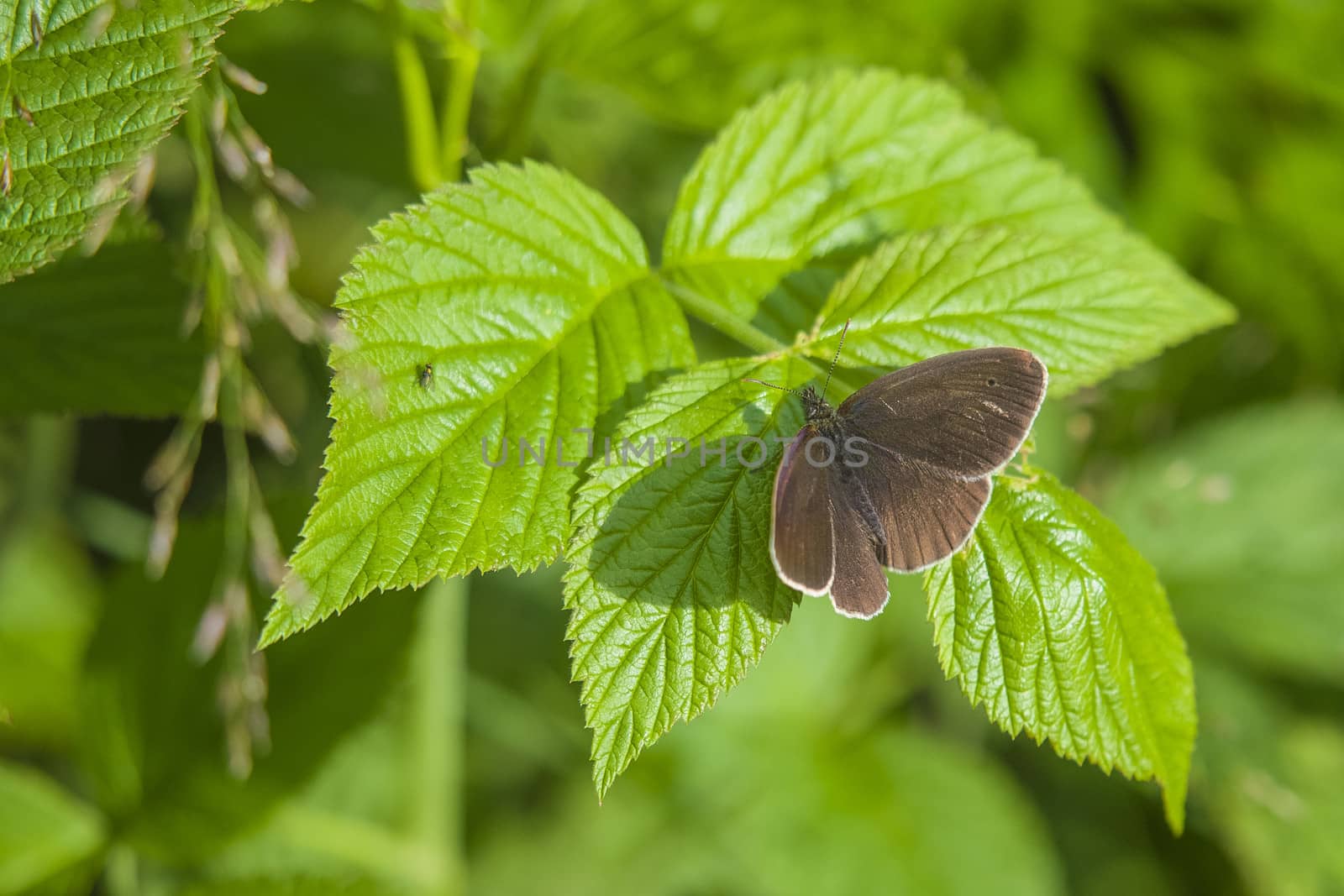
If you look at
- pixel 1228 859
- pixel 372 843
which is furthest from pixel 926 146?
pixel 1228 859

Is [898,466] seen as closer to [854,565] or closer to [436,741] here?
[854,565]

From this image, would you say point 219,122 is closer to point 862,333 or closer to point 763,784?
point 862,333

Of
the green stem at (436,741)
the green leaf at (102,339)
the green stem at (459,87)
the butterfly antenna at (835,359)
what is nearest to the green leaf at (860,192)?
the butterfly antenna at (835,359)

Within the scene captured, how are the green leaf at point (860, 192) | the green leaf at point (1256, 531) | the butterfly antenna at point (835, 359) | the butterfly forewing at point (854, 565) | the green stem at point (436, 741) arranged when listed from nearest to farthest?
the butterfly forewing at point (854, 565) < the butterfly antenna at point (835, 359) < the green leaf at point (860, 192) < the green stem at point (436, 741) < the green leaf at point (1256, 531)

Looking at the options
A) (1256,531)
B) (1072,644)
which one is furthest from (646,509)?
(1256,531)

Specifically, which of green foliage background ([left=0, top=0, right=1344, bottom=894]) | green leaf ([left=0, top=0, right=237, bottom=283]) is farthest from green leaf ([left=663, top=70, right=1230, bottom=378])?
green leaf ([left=0, top=0, right=237, bottom=283])

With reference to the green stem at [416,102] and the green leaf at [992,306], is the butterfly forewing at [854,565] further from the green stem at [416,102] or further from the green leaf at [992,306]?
the green stem at [416,102]
